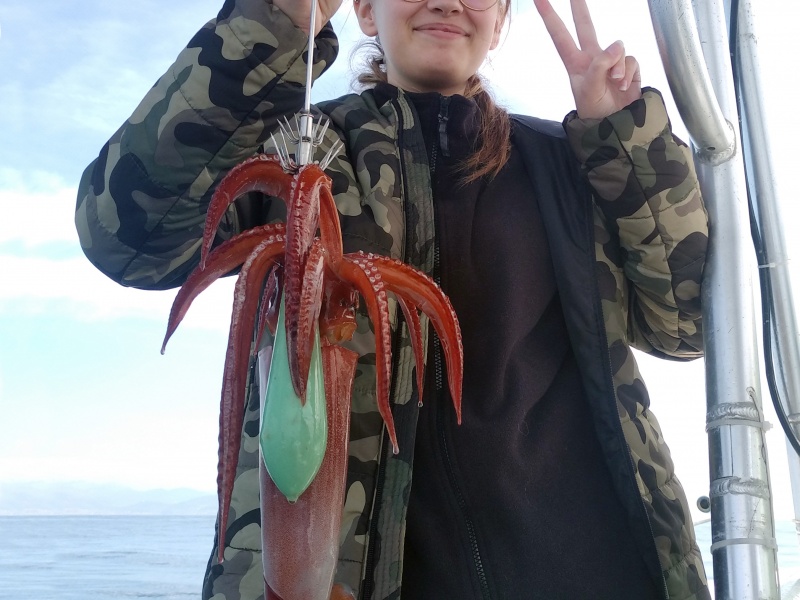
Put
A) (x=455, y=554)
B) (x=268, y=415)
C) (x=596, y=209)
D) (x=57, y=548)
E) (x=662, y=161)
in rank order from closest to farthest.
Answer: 1. (x=268, y=415)
2. (x=455, y=554)
3. (x=662, y=161)
4. (x=596, y=209)
5. (x=57, y=548)

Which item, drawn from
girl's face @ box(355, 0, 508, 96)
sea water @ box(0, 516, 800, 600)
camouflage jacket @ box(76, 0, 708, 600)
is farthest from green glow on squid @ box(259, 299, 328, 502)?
sea water @ box(0, 516, 800, 600)

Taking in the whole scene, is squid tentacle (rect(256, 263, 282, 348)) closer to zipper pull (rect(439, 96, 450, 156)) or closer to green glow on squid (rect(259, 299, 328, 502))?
green glow on squid (rect(259, 299, 328, 502))

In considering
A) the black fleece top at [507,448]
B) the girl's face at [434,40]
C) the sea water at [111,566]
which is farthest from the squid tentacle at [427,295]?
the sea water at [111,566]

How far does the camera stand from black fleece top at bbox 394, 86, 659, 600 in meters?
1.12

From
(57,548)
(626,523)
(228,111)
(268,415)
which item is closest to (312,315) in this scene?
(268,415)

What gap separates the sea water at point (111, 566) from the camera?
5.33 meters

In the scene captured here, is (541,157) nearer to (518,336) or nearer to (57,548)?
(518,336)

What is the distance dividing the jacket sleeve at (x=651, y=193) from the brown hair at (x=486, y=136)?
0.16m

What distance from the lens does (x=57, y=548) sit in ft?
31.1

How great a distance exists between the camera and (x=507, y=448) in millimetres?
1172

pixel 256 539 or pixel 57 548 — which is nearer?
pixel 256 539

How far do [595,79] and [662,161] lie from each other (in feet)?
0.57

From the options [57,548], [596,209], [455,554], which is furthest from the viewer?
[57,548]

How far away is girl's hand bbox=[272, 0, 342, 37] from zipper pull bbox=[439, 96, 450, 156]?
451 mm
